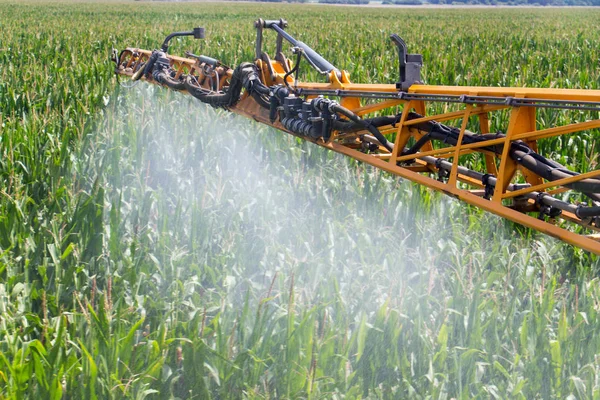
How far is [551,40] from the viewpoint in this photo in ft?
56.2

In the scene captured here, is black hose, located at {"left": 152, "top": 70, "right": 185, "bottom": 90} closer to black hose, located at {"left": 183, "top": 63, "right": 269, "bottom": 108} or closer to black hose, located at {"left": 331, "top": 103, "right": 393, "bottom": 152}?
black hose, located at {"left": 183, "top": 63, "right": 269, "bottom": 108}

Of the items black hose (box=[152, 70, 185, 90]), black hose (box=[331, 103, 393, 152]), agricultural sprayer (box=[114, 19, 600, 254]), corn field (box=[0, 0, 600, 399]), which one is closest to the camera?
corn field (box=[0, 0, 600, 399])

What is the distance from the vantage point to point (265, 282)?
3529mm

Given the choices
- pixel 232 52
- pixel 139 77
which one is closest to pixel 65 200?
pixel 139 77

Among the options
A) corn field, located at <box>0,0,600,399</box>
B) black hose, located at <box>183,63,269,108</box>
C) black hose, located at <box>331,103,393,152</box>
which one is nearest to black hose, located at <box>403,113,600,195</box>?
black hose, located at <box>331,103,393,152</box>

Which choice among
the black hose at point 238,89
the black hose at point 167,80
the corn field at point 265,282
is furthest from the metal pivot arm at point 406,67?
the black hose at point 167,80

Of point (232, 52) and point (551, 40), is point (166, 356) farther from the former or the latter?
point (551, 40)

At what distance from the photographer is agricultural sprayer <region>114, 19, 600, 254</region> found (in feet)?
9.69

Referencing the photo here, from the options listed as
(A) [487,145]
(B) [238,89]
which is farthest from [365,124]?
(B) [238,89]

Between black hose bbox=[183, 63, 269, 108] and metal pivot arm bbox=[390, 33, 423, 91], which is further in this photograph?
black hose bbox=[183, 63, 269, 108]

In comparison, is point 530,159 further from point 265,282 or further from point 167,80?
point 167,80

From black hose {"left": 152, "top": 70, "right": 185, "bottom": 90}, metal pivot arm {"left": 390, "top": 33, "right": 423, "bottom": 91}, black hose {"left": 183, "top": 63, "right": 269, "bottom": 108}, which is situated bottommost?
black hose {"left": 152, "top": 70, "right": 185, "bottom": 90}

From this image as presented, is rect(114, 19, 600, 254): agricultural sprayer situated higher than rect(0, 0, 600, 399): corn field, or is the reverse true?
rect(114, 19, 600, 254): agricultural sprayer

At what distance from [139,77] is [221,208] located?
10.9 ft
